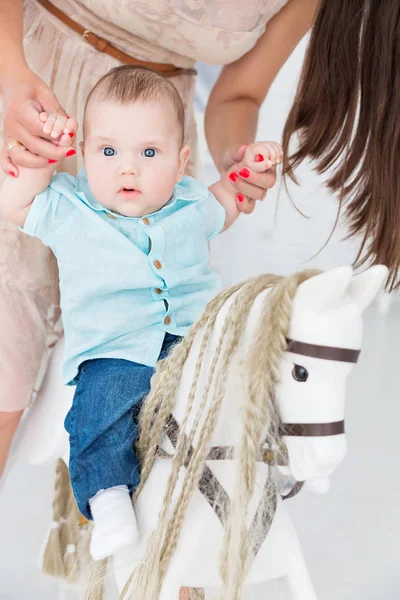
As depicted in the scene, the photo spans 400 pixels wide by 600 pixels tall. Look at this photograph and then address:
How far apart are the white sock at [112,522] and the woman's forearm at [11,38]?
0.52 m

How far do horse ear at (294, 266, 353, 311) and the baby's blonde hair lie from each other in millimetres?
303

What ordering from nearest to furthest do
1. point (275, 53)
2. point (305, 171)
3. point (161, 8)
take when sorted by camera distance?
point (161, 8) < point (275, 53) < point (305, 171)

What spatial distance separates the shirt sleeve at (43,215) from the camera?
873mm

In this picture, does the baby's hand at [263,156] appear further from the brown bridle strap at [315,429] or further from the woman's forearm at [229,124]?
the brown bridle strap at [315,429]

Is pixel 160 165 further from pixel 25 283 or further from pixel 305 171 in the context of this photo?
pixel 305 171

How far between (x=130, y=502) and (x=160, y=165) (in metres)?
0.36

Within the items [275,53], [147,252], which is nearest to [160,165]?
[147,252]

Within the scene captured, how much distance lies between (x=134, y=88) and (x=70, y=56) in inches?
13.8

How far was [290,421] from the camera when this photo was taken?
68 centimetres

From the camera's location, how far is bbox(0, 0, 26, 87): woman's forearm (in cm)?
95

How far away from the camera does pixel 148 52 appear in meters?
1.16

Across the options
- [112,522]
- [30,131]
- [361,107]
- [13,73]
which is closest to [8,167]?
[30,131]

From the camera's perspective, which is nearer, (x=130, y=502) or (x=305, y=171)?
(x=130, y=502)

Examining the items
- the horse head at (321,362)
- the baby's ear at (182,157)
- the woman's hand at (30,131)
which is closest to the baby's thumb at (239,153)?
the baby's ear at (182,157)
